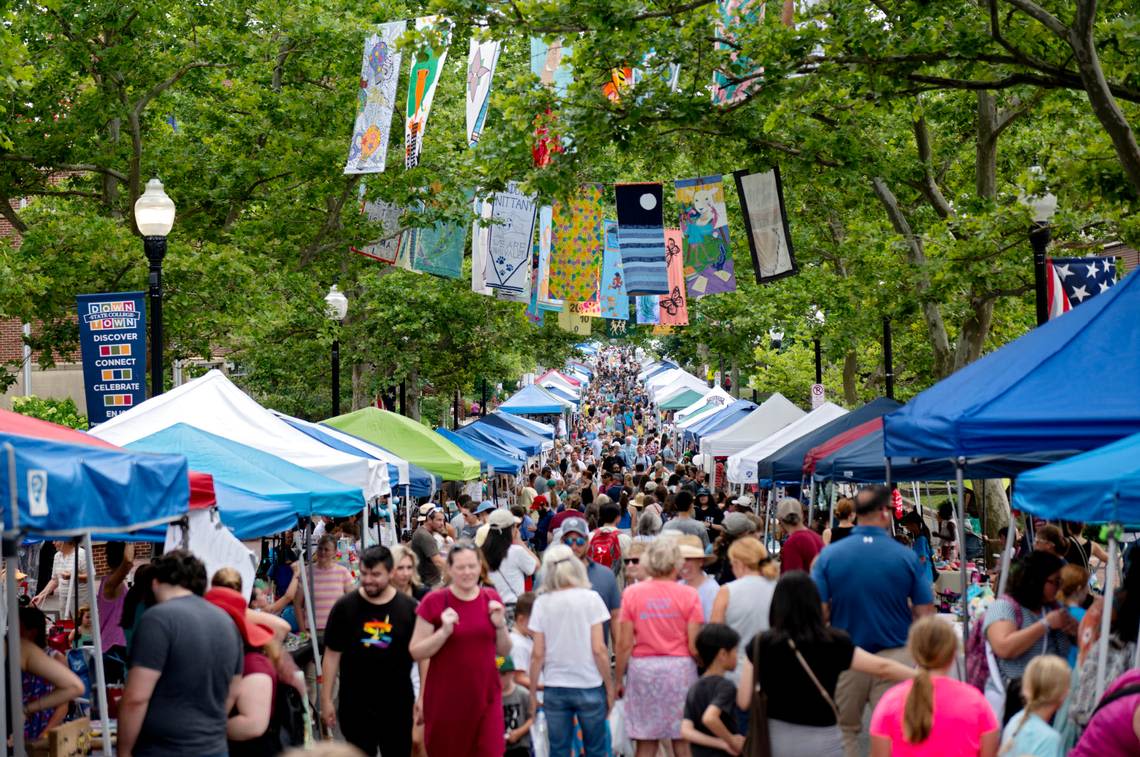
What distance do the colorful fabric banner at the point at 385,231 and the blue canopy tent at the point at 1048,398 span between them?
609 inches

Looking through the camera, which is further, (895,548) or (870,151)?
(870,151)

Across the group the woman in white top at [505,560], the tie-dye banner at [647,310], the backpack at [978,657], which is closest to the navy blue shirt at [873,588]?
the backpack at [978,657]

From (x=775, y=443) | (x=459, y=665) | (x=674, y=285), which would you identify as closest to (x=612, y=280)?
(x=674, y=285)

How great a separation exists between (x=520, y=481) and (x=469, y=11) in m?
25.9

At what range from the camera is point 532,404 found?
150ft

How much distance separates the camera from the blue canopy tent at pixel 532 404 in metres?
44.7

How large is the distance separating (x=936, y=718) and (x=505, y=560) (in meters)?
7.20

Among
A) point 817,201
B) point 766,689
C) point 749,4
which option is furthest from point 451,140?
point 766,689

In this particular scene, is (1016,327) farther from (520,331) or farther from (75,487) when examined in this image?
(75,487)

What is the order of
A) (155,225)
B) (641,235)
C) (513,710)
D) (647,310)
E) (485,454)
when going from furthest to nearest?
(647,310)
(485,454)
(641,235)
(155,225)
(513,710)

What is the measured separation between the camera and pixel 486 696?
8414 millimetres

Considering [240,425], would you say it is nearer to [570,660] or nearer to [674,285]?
[570,660]

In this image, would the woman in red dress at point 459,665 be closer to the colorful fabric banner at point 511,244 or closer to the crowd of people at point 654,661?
the crowd of people at point 654,661

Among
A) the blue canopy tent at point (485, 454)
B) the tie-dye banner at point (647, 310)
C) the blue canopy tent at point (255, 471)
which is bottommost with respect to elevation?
the blue canopy tent at point (255, 471)
